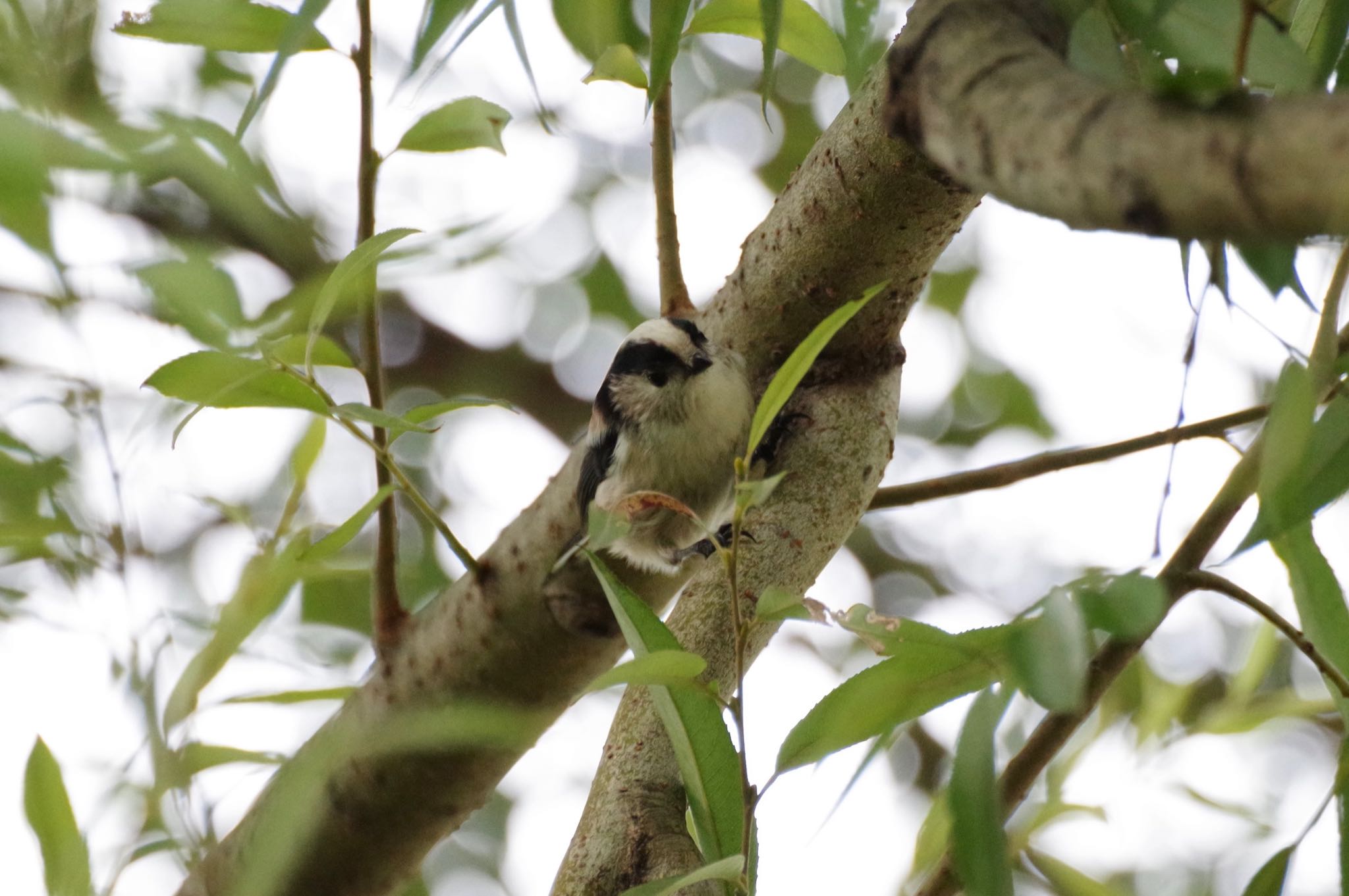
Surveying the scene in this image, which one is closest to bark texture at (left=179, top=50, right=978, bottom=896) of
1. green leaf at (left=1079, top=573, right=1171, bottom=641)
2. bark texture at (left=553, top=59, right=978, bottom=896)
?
bark texture at (left=553, top=59, right=978, bottom=896)

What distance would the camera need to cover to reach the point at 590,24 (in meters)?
0.72

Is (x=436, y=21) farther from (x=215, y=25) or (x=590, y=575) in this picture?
(x=590, y=575)

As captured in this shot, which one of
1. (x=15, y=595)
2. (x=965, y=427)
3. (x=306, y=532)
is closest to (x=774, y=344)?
(x=306, y=532)

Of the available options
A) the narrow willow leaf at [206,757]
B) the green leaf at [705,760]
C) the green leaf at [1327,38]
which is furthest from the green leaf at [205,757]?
the green leaf at [1327,38]

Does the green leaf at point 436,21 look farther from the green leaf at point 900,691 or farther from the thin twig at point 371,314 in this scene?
the green leaf at point 900,691

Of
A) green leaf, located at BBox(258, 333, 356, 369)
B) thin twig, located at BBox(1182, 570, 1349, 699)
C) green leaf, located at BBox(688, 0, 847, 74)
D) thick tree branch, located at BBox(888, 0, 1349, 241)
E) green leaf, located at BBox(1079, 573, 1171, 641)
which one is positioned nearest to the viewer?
thick tree branch, located at BBox(888, 0, 1349, 241)

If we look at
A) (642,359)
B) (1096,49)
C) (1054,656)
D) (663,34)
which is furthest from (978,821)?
(642,359)

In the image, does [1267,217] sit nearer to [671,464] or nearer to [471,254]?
[471,254]

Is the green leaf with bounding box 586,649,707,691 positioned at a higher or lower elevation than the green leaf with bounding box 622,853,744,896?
higher

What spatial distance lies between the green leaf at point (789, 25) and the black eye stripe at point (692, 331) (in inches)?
9.8

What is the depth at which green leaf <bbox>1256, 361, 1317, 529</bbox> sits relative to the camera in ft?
1.42

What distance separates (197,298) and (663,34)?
0.32 metres

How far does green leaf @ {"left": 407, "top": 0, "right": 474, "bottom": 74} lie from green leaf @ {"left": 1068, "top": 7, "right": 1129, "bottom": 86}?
10.0 inches

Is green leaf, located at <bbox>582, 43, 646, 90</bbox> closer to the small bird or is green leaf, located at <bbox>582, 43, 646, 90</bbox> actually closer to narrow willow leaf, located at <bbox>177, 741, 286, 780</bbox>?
the small bird
